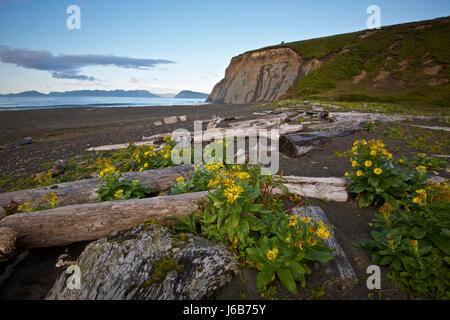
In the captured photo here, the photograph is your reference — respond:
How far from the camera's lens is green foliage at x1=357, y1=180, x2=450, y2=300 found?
1.84 meters

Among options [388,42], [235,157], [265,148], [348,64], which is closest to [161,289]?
[235,157]

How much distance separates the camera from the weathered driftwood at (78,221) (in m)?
2.65

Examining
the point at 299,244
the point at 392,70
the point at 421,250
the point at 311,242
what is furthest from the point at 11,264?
the point at 392,70

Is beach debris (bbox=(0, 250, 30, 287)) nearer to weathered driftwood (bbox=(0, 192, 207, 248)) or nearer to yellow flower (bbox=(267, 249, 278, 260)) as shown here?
weathered driftwood (bbox=(0, 192, 207, 248))

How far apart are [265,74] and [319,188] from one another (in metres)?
52.1

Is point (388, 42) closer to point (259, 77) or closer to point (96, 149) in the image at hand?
point (259, 77)

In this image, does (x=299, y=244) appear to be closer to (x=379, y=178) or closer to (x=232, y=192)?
(x=232, y=192)

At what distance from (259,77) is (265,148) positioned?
49713 mm

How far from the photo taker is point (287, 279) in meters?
1.95

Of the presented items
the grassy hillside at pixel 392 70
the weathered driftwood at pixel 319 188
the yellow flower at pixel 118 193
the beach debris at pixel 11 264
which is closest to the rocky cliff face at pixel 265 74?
the grassy hillside at pixel 392 70

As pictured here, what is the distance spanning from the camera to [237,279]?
7.14ft

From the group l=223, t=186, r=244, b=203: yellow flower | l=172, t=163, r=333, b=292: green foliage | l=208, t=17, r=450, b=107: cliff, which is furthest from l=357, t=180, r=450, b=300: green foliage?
l=208, t=17, r=450, b=107: cliff

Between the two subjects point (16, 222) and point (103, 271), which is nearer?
point (103, 271)

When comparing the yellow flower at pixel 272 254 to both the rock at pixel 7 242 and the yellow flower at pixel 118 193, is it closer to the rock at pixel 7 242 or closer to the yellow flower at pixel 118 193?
the yellow flower at pixel 118 193
